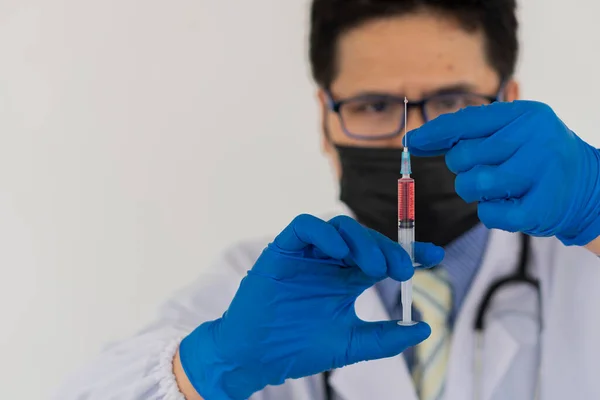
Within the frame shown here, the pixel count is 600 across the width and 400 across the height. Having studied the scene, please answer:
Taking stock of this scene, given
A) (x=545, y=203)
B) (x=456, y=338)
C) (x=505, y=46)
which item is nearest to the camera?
(x=545, y=203)

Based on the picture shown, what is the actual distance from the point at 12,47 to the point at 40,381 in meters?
0.82

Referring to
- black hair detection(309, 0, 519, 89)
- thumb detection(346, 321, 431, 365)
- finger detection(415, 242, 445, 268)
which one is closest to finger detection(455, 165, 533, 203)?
finger detection(415, 242, 445, 268)

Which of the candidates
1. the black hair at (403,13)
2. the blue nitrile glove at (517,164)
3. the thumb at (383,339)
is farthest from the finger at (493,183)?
the black hair at (403,13)

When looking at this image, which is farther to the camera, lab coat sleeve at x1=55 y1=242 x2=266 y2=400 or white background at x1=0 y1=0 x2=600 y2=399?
white background at x1=0 y1=0 x2=600 y2=399

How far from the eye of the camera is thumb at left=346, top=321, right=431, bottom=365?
2.81 ft

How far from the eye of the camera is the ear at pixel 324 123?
134 cm

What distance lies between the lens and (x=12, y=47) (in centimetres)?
129

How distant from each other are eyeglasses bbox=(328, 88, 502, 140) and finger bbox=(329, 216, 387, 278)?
400 millimetres

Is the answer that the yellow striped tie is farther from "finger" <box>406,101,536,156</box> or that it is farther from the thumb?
"finger" <box>406,101,536,156</box>

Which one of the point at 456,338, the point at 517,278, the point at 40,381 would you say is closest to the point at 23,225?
the point at 40,381

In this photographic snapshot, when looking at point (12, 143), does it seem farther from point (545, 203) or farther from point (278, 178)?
point (545, 203)

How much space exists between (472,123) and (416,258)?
24 centimetres

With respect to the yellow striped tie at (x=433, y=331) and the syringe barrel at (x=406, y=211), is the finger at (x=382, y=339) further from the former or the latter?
the yellow striped tie at (x=433, y=331)

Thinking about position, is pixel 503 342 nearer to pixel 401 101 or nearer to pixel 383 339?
pixel 383 339
